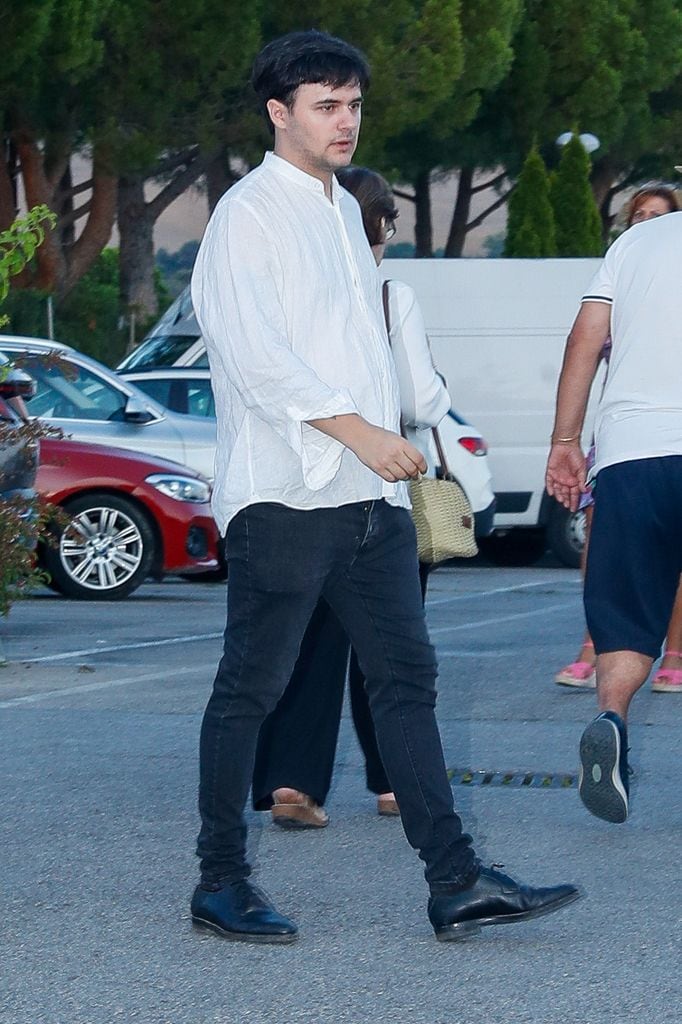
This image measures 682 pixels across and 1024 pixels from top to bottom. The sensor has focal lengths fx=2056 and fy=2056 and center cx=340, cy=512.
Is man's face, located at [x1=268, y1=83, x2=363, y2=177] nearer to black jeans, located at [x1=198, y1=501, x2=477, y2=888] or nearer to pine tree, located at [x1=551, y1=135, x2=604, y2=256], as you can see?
black jeans, located at [x1=198, y1=501, x2=477, y2=888]

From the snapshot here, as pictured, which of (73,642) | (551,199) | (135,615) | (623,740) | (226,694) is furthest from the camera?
(551,199)

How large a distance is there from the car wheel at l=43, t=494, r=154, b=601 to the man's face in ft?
27.9

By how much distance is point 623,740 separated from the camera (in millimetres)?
4715

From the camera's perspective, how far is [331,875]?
4730 millimetres

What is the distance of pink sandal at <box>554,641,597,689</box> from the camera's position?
8023 millimetres

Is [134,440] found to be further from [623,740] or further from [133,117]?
[133,117]

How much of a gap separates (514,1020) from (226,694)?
0.89 meters

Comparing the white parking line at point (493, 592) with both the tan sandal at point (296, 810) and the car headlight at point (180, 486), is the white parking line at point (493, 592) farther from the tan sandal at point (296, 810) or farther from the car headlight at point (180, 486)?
the tan sandal at point (296, 810)

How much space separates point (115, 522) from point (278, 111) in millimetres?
8537

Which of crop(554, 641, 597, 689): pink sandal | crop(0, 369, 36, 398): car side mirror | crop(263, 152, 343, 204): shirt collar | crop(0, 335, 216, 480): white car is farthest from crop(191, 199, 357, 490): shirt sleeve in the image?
crop(0, 335, 216, 480): white car

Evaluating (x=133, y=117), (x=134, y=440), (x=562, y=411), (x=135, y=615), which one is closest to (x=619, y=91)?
(x=133, y=117)

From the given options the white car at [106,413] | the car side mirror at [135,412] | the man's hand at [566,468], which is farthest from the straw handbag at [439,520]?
the car side mirror at [135,412]

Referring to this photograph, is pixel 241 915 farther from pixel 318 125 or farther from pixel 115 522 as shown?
pixel 115 522

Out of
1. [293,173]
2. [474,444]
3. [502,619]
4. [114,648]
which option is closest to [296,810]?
[293,173]
